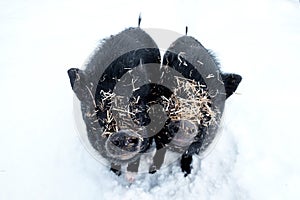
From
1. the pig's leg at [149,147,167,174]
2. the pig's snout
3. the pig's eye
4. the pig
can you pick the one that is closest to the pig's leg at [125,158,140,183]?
the pig

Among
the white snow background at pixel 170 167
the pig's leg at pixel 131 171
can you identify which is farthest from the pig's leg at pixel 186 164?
the pig's leg at pixel 131 171

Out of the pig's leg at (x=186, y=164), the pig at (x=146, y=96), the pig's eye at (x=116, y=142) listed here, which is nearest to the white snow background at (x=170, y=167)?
the pig's leg at (x=186, y=164)

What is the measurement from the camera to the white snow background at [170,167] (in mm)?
2750

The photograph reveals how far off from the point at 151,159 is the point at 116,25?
2292 millimetres

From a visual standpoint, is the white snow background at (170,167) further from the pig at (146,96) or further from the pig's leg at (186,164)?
the pig at (146,96)

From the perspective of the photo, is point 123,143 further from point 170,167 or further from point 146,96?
point 170,167

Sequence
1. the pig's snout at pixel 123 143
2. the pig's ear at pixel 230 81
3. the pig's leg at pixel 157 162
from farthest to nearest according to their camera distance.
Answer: the pig's leg at pixel 157 162
the pig's ear at pixel 230 81
the pig's snout at pixel 123 143

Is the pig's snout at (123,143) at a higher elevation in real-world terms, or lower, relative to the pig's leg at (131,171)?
higher

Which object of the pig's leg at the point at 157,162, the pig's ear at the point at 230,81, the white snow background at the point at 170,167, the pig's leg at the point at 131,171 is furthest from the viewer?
the pig's leg at the point at 157,162

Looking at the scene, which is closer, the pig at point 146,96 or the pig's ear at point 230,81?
the pig at point 146,96

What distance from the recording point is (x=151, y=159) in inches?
121

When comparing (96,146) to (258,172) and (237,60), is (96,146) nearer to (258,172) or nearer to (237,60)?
(258,172)

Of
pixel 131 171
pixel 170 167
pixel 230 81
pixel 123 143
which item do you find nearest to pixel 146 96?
pixel 123 143

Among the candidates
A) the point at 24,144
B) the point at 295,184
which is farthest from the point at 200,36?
the point at 24,144
